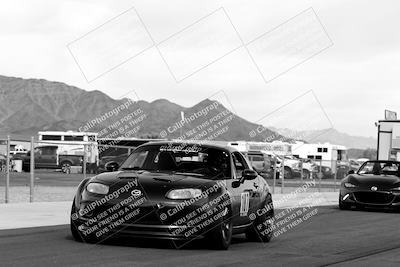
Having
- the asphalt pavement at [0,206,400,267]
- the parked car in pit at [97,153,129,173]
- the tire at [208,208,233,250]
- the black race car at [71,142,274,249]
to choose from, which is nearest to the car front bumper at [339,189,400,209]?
the asphalt pavement at [0,206,400,267]

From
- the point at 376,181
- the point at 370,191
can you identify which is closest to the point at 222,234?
the point at 370,191

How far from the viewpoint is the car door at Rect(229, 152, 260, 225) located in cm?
1020

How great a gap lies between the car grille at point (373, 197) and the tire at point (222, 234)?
396 inches

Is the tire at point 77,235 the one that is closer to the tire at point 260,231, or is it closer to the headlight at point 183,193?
the headlight at point 183,193

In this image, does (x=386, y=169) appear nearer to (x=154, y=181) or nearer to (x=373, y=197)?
(x=373, y=197)

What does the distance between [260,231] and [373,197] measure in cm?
858

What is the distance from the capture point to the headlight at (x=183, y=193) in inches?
363

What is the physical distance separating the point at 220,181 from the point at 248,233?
1704mm

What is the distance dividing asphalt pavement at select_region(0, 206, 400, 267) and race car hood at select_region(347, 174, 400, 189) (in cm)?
593

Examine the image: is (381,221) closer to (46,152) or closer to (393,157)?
(393,157)

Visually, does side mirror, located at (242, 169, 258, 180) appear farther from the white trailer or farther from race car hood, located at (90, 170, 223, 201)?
the white trailer

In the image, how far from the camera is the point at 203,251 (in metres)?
9.50

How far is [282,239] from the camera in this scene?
1183cm

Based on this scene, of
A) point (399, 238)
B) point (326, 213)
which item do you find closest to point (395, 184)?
point (326, 213)
